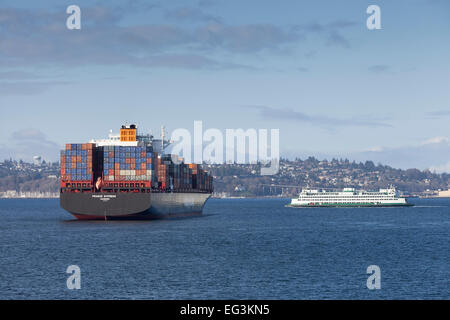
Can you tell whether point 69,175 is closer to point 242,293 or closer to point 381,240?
point 381,240

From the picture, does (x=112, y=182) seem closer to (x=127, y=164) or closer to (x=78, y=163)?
(x=127, y=164)

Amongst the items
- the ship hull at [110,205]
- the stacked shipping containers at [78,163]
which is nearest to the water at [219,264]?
the ship hull at [110,205]

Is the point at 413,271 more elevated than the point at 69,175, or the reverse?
the point at 69,175

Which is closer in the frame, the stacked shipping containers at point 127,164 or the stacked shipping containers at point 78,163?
the stacked shipping containers at point 78,163

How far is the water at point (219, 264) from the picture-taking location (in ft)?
141

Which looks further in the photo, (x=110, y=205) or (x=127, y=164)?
(x=127, y=164)

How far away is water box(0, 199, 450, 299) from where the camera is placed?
141ft

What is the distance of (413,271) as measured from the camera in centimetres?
5234

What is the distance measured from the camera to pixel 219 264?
5581 cm

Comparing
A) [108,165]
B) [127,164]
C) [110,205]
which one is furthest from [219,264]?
[127,164]

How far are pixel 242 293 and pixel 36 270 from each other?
19.2m

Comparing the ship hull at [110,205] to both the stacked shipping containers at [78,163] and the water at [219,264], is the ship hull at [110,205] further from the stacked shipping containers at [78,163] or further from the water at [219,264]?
the water at [219,264]
